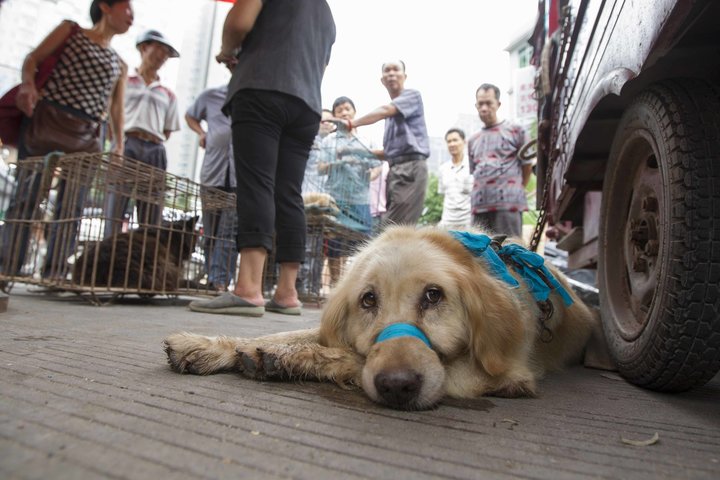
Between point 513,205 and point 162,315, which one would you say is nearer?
point 162,315

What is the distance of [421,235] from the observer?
6.34 feet

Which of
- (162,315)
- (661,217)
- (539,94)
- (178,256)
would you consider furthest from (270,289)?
(661,217)

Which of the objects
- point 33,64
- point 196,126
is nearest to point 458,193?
point 196,126

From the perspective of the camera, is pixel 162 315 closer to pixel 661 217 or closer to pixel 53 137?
pixel 53 137

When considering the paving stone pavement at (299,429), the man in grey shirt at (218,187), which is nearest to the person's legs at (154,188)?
the man in grey shirt at (218,187)

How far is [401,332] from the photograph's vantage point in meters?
1.42

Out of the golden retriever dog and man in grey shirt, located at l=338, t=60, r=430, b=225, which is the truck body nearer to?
the golden retriever dog

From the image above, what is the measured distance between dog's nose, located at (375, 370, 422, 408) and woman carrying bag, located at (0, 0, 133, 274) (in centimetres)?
375

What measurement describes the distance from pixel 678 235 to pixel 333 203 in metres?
4.31

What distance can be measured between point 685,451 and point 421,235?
1.16 m

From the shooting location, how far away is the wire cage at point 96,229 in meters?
3.94

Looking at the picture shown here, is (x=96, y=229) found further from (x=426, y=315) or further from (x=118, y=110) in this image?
(x=426, y=315)

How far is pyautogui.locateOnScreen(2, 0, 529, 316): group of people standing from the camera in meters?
3.05

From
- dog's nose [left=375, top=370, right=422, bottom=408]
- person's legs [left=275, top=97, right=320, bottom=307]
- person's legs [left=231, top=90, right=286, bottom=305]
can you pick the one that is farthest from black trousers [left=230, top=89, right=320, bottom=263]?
dog's nose [left=375, top=370, right=422, bottom=408]
